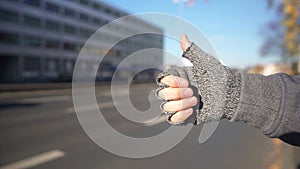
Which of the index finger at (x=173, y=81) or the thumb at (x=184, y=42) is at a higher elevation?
the thumb at (x=184, y=42)

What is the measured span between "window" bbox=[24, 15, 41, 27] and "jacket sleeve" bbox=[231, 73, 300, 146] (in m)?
45.0

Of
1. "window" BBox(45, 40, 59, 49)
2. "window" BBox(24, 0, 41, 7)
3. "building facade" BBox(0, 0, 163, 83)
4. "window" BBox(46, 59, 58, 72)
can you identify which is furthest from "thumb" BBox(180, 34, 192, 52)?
"window" BBox(45, 40, 59, 49)

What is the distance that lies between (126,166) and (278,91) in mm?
3039

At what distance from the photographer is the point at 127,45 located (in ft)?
4.81

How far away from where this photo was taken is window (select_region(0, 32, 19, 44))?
37.7 meters

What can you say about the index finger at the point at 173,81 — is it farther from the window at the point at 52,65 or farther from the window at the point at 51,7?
the window at the point at 51,7

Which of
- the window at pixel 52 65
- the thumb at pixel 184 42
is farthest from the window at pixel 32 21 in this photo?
the thumb at pixel 184 42

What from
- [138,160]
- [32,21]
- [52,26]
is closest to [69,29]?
[52,26]

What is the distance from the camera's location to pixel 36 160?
4074mm

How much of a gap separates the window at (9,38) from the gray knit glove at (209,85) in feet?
139

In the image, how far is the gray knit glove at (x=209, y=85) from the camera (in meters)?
0.94

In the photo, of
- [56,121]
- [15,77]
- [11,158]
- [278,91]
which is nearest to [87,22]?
[15,77]

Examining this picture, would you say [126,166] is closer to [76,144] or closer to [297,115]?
[76,144]

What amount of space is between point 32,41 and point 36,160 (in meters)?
41.9
